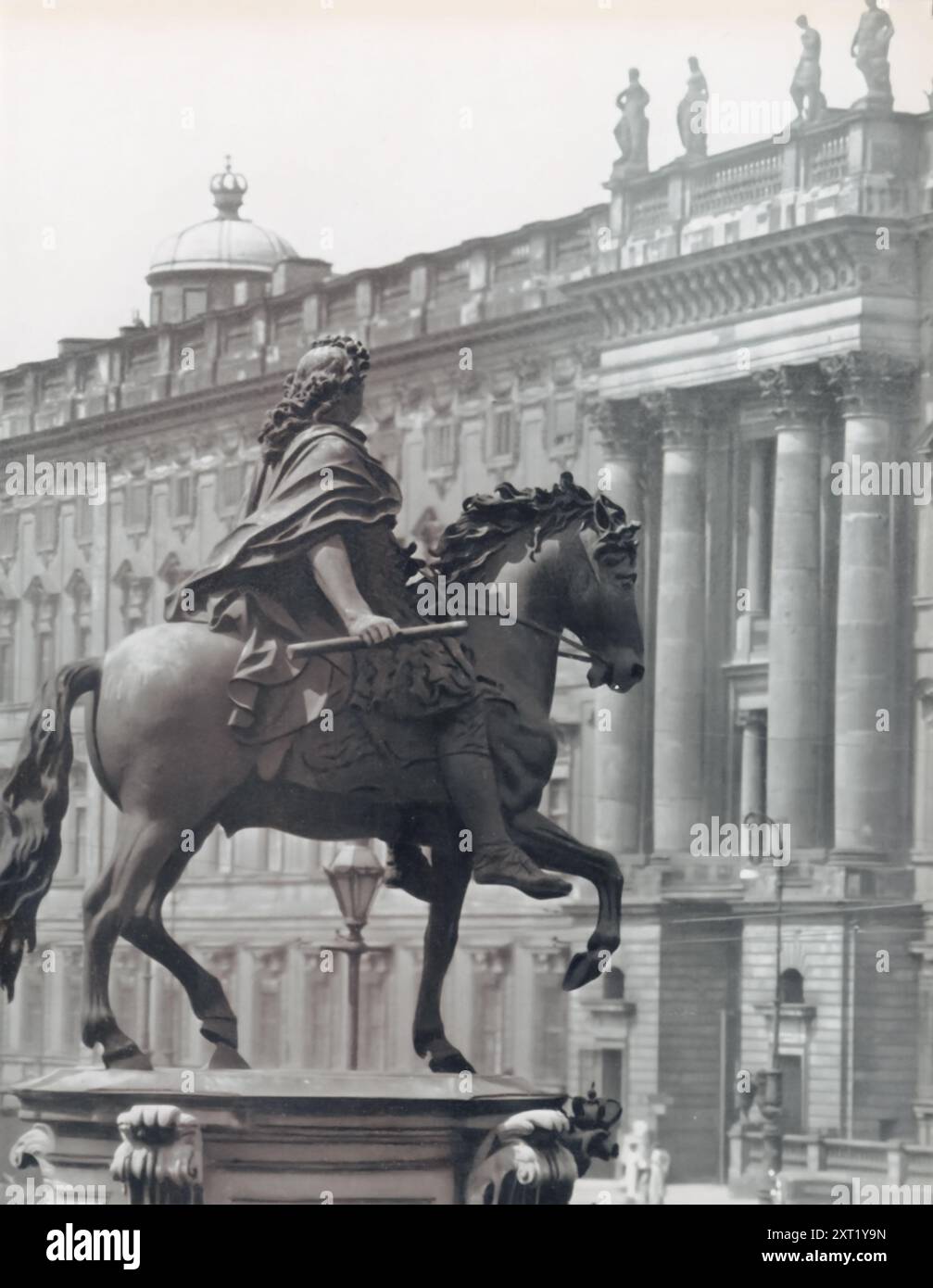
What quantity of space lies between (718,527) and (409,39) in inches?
642

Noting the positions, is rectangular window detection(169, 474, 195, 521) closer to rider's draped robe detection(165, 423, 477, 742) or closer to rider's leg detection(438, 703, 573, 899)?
rider's draped robe detection(165, 423, 477, 742)

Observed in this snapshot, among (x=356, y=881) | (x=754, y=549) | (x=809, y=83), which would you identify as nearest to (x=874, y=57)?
(x=809, y=83)

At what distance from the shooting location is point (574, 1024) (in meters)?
75.2

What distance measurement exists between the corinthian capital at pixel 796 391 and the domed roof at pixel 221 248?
1647 cm

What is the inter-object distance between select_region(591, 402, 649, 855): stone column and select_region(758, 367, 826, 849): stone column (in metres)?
3.52

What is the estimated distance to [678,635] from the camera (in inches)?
3007

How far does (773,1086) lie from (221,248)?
2836cm

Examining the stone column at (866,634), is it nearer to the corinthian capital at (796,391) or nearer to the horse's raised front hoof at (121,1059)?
the corinthian capital at (796,391)

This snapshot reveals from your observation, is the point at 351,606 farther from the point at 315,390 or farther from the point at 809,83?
the point at 809,83

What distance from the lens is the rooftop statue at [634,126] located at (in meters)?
76.6
